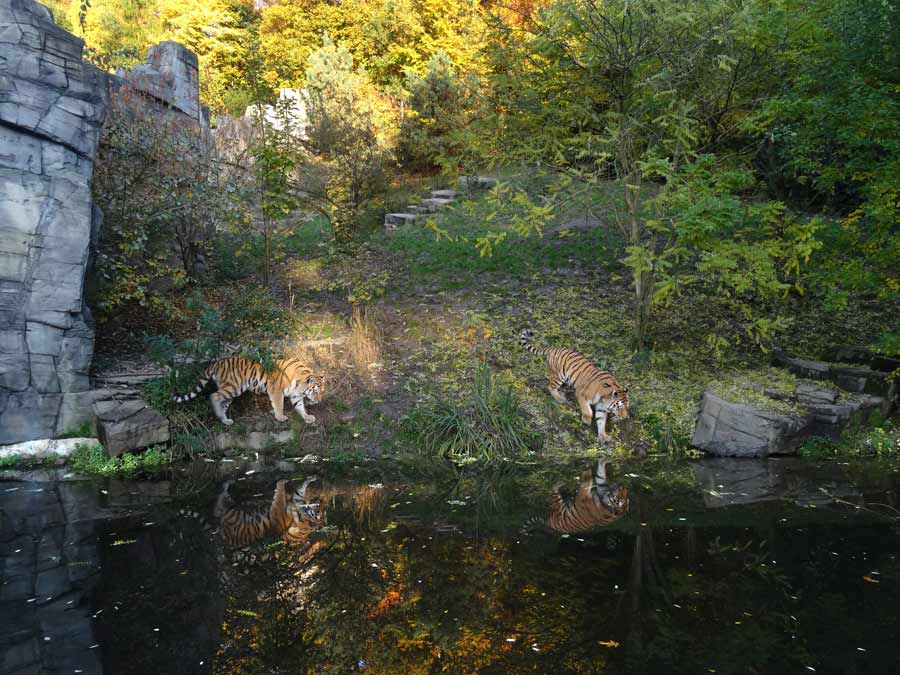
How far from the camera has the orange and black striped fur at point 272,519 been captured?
21.5ft

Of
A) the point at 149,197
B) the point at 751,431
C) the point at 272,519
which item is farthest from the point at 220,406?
the point at 751,431

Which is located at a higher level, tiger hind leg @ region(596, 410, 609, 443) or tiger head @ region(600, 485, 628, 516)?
tiger hind leg @ region(596, 410, 609, 443)

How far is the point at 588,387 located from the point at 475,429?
5.31 ft

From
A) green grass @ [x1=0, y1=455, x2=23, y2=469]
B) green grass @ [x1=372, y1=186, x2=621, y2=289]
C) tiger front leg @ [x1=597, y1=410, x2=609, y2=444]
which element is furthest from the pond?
green grass @ [x1=372, y1=186, x2=621, y2=289]

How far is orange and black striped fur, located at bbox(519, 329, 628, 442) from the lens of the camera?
9273 mm

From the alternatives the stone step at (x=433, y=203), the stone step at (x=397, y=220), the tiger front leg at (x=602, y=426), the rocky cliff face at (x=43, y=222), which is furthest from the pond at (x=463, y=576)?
the stone step at (x=433, y=203)

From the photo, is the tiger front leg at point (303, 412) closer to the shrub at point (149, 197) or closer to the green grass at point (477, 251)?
the shrub at point (149, 197)

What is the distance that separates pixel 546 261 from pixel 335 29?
1555 cm

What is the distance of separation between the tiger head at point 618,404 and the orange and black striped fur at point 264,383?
3788 mm

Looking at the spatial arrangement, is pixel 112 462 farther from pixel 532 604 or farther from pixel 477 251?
pixel 477 251

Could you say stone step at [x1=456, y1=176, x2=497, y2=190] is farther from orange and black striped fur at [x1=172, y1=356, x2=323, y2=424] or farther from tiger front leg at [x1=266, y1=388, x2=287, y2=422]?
tiger front leg at [x1=266, y1=388, x2=287, y2=422]

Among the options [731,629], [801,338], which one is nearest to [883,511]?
[731,629]

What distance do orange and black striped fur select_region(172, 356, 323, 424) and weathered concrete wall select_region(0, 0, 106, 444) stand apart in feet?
5.11

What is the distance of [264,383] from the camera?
9312mm
